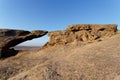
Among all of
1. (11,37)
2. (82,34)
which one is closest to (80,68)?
(82,34)

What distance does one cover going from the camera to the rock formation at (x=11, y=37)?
2125 centimetres

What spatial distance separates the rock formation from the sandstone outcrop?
2.58 meters

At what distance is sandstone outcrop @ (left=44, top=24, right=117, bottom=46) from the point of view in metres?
19.2

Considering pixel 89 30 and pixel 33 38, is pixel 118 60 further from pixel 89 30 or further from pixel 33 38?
pixel 33 38

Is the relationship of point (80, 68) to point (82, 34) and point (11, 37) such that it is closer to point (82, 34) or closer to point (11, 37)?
point (82, 34)

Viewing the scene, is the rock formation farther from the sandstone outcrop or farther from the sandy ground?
the sandy ground

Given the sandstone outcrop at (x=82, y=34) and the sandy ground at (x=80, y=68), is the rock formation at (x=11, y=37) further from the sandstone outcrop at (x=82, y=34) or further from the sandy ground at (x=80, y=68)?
the sandy ground at (x=80, y=68)

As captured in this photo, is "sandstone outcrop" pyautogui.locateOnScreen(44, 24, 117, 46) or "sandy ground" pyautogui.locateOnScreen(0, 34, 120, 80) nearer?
"sandy ground" pyautogui.locateOnScreen(0, 34, 120, 80)

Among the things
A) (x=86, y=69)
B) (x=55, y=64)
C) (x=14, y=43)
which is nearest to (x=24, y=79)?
(x=55, y=64)

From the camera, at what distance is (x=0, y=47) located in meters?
20.9

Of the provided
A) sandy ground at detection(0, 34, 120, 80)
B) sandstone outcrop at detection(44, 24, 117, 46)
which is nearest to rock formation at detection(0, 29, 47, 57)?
sandstone outcrop at detection(44, 24, 117, 46)

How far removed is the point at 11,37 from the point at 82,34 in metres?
7.69

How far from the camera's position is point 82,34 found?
1984 cm

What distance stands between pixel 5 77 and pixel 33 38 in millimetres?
10313
